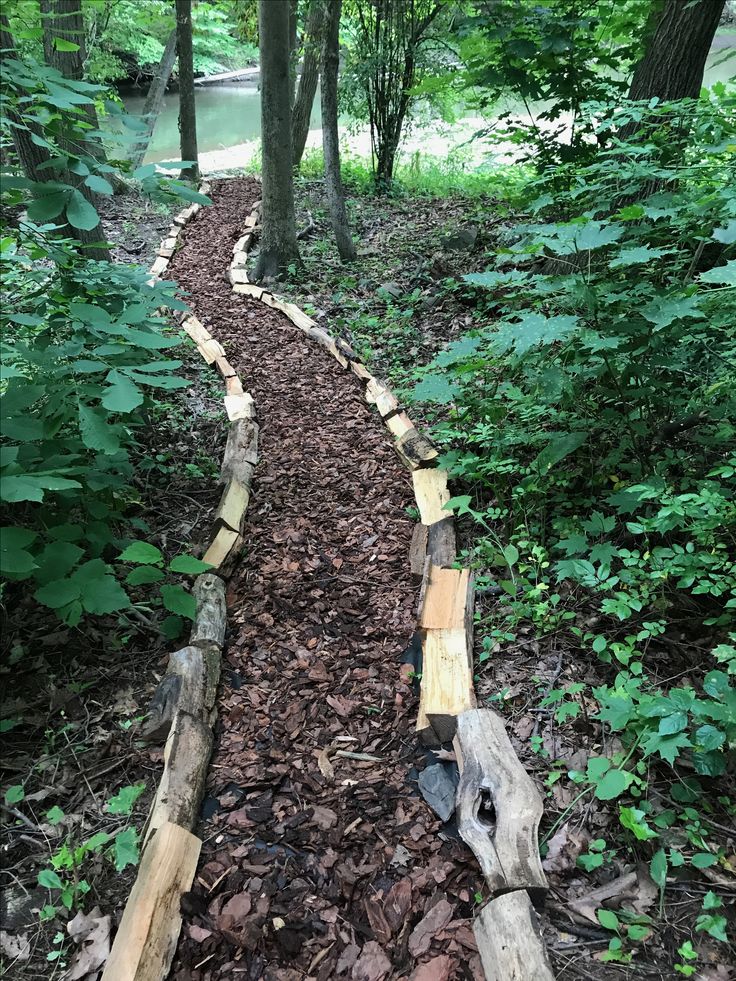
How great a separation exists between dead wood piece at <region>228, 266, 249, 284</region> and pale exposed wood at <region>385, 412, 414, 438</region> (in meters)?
3.78

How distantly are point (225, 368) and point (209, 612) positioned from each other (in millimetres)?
2844

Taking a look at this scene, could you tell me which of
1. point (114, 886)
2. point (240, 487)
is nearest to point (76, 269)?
point (240, 487)

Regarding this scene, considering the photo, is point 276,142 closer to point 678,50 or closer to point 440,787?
point 678,50

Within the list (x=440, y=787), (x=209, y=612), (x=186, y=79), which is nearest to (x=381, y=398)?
(x=209, y=612)

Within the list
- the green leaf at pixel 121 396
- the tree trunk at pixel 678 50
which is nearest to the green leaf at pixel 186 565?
the green leaf at pixel 121 396

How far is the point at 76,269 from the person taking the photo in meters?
2.88

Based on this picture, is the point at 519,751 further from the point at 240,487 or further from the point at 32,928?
the point at 240,487

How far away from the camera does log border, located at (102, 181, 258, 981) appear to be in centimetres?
162

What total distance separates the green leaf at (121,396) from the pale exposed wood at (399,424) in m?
2.11

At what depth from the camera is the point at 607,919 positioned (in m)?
1.58

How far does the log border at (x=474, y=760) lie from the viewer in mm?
1569

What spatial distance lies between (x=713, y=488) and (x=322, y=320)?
445 cm

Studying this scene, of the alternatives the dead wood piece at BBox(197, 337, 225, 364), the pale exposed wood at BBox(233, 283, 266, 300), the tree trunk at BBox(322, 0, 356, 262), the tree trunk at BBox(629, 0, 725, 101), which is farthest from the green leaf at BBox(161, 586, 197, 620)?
the tree trunk at BBox(322, 0, 356, 262)

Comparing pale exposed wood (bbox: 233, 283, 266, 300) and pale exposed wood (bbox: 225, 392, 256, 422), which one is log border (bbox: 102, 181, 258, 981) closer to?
pale exposed wood (bbox: 225, 392, 256, 422)
